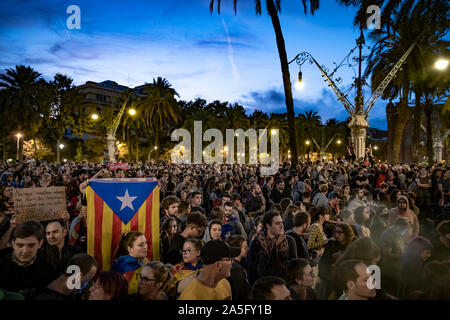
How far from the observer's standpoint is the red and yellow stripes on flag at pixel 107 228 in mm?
3822

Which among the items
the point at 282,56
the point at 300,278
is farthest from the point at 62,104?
the point at 300,278

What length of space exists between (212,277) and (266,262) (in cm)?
107

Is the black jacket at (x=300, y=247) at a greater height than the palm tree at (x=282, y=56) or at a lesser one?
lesser

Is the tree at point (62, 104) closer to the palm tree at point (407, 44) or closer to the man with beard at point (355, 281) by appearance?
the palm tree at point (407, 44)

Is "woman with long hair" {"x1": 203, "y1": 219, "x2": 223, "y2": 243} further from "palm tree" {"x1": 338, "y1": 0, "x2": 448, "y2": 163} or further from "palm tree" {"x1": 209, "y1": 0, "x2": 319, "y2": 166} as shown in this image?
"palm tree" {"x1": 338, "y1": 0, "x2": 448, "y2": 163}

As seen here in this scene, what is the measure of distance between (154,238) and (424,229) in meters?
7.06

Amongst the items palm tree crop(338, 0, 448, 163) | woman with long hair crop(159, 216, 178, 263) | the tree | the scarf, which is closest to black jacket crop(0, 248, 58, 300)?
woman with long hair crop(159, 216, 178, 263)

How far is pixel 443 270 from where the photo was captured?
3.02 meters

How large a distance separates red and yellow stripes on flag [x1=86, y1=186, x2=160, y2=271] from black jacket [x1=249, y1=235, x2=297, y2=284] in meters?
1.23

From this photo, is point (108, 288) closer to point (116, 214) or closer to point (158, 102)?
point (116, 214)

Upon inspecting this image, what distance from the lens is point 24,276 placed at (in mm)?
3191

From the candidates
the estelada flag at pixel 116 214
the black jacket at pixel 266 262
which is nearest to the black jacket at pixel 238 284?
the black jacket at pixel 266 262

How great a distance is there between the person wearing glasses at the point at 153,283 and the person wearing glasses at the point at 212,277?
0.18 meters
